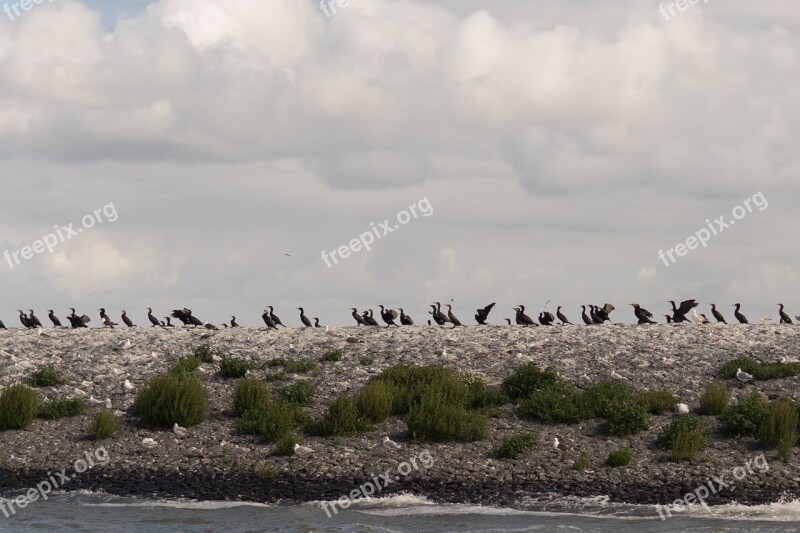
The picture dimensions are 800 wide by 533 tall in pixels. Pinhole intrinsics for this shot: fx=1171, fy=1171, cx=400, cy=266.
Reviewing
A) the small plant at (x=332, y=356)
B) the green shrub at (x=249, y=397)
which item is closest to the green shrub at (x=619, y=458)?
the green shrub at (x=249, y=397)

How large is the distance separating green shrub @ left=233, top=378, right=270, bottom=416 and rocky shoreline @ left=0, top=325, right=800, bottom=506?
1.56 ft

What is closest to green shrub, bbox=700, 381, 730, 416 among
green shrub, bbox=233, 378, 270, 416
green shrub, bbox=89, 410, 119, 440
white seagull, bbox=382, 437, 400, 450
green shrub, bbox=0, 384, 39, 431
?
white seagull, bbox=382, 437, 400, 450

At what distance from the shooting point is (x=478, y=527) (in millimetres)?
23984

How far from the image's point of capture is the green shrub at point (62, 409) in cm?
3048

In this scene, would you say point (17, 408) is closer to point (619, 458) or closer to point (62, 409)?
point (62, 409)

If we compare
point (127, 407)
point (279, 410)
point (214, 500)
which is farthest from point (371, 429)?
point (127, 407)

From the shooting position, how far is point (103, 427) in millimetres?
29188

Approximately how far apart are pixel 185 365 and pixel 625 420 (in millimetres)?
12420

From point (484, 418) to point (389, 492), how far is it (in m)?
3.64

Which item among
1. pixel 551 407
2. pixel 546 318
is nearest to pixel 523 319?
pixel 546 318

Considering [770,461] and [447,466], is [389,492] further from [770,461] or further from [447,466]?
A: [770,461]

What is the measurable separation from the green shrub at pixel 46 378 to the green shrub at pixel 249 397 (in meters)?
5.46

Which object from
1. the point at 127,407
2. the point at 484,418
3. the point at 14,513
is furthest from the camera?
the point at 127,407

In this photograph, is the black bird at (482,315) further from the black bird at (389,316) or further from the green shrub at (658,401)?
the green shrub at (658,401)
